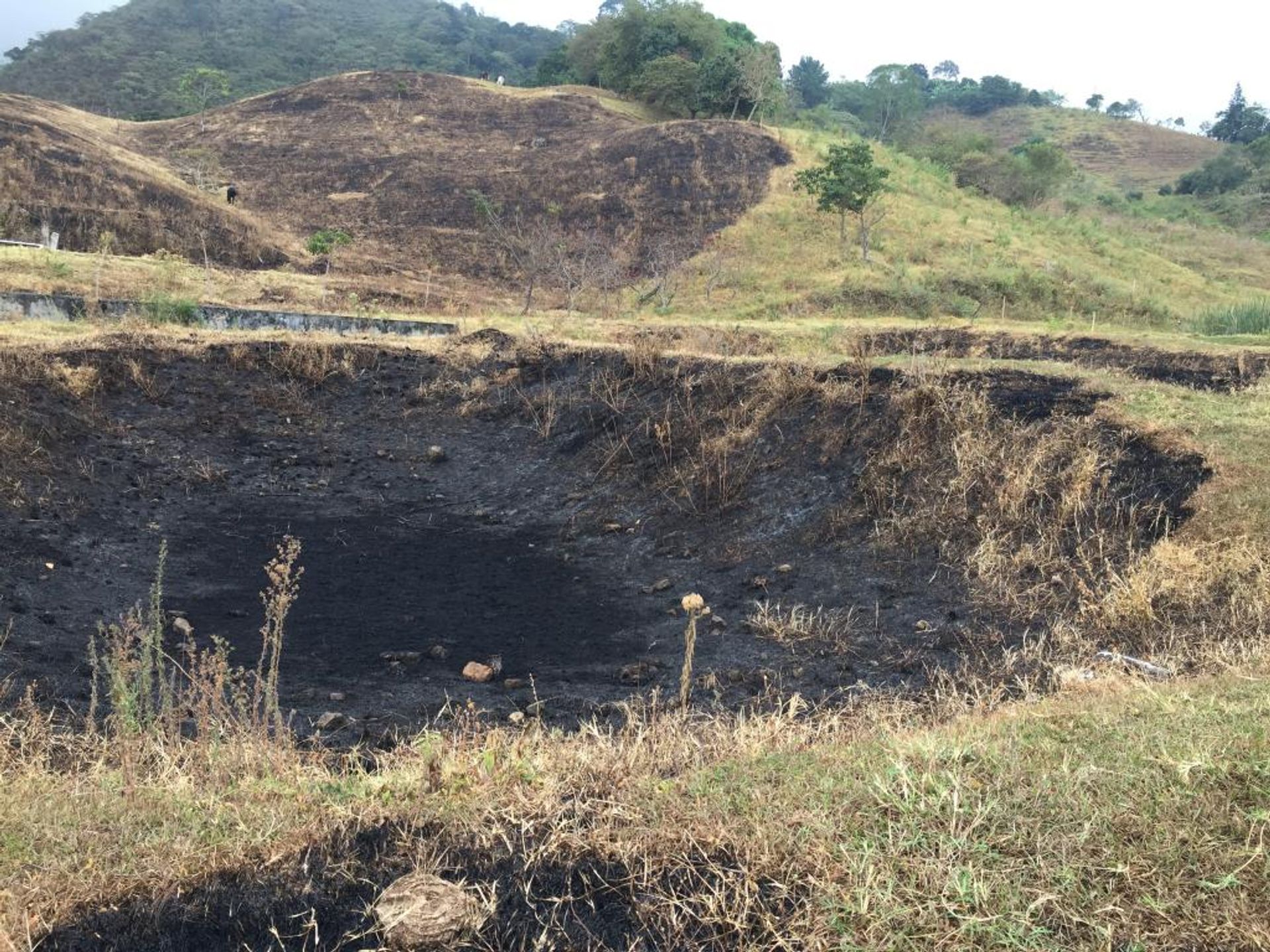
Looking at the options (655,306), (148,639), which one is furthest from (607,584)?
(655,306)

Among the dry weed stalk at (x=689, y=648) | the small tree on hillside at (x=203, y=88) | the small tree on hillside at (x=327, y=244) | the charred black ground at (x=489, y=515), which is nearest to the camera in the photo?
the dry weed stalk at (x=689, y=648)

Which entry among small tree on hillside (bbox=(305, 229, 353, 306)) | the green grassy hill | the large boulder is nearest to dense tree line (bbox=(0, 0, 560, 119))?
small tree on hillside (bbox=(305, 229, 353, 306))

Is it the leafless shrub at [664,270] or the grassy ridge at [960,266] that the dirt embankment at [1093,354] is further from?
the leafless shrub at [664,270]

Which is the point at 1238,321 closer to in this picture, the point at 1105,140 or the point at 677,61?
the point at 677,61

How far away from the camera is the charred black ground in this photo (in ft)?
21.5

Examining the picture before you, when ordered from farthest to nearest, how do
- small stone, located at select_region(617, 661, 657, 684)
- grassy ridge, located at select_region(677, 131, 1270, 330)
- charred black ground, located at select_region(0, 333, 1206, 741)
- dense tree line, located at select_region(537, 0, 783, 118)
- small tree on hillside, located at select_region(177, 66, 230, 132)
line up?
small tree on hillside, located at select_region(177, 66, 230, 132) → dense tree line, located at select_region(537, 0, 783, 118) → grassy ridge, located at select_region(677, 131, 1270, 330) → charred black ground, located at select_region(0, 333, 1206, 741) → small stone, located at select_region(617, 661, 657, 684)

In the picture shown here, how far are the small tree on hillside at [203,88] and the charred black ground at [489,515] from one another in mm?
46262

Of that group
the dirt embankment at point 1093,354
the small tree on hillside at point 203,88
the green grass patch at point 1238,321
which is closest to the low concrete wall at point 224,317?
the dirt embankment at point 1093,354

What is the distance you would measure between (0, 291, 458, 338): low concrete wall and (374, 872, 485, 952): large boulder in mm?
14259

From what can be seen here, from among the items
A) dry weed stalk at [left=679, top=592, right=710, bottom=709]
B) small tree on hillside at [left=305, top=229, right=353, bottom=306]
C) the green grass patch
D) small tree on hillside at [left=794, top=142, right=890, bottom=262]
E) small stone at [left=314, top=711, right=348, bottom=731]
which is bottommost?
small stone at [left=314, top=711, right=348, bottom=731]

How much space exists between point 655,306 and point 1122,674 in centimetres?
2193

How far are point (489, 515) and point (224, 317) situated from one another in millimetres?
8826

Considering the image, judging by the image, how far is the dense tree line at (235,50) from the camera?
215 ft

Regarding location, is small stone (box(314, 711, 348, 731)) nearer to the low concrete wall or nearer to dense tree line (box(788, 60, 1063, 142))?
the low concrete wall
